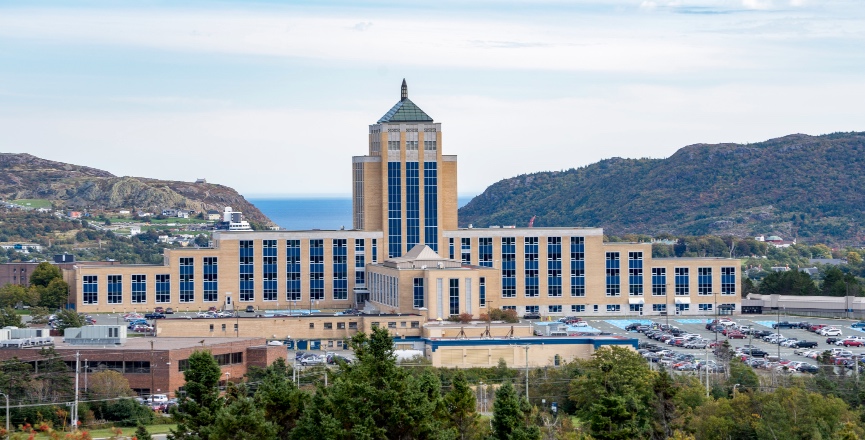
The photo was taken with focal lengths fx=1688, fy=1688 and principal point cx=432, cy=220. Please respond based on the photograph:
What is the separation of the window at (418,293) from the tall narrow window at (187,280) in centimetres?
2065

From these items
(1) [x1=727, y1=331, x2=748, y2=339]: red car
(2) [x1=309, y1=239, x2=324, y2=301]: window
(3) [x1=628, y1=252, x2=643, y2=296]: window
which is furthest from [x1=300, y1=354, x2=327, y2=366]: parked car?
(3) [x1=628, y1=252, x2=643, y2=296]: window

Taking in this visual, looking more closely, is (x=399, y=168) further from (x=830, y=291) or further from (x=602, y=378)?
(x=602, y=378)

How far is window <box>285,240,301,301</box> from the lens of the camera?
5463 inches

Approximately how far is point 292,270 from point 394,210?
9.89 metres

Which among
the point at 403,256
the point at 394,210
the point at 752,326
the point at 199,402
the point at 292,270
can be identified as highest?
the point at 394,210

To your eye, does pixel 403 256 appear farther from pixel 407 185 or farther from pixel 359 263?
pixel 407 185

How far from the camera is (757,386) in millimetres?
94062

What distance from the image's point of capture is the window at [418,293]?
126938 millimetres

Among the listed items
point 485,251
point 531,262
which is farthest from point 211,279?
point 531,262

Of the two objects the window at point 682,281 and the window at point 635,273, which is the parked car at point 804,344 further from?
the window at point 635,273

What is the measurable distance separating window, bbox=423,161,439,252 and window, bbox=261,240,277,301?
12812mm

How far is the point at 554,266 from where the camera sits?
140625mm

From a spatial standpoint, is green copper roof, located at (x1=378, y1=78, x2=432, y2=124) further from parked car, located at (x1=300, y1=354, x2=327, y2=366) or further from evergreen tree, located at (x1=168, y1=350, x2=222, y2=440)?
evergreen tree, located at (x1=168, y1=350, x2=222, y2=440)

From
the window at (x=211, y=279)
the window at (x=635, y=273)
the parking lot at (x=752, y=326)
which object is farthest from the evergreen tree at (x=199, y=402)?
the window at (x=635, y=273)
